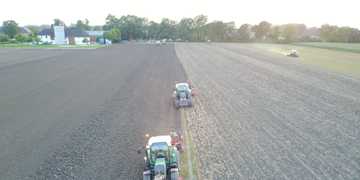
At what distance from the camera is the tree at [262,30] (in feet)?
397

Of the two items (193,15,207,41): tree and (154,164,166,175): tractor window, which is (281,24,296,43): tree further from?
(154,164,166,175): tractor window

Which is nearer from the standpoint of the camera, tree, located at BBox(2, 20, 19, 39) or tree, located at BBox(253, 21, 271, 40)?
tree, located at BBox(2, 20, 19, 39)

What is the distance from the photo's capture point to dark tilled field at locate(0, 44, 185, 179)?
788cm

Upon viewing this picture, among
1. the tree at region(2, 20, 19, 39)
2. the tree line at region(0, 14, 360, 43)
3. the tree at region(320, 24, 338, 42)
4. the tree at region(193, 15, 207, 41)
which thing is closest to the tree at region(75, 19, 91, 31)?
the tree line at region(0, 14, 360, 43)

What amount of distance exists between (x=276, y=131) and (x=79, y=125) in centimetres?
810

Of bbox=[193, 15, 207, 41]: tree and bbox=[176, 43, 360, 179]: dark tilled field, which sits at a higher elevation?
bbox=[193, 15, 207, 41]: tree

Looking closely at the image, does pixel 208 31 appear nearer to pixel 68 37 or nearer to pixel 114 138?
pixel 68 37

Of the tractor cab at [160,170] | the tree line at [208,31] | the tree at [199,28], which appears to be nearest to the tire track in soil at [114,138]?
the tractor cab at [160,170]

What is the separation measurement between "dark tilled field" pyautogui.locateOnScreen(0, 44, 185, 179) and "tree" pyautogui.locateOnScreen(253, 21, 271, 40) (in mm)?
109938

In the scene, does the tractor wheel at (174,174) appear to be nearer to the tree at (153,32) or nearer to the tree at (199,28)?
the tree at (199,28)

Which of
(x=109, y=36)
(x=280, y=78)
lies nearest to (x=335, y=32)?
(x=109, y=36)

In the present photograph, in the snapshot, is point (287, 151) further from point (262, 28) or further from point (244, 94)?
point (262, 28)

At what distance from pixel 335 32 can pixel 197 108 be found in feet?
343

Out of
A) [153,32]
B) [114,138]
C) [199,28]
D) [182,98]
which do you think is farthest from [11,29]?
[114,138]
